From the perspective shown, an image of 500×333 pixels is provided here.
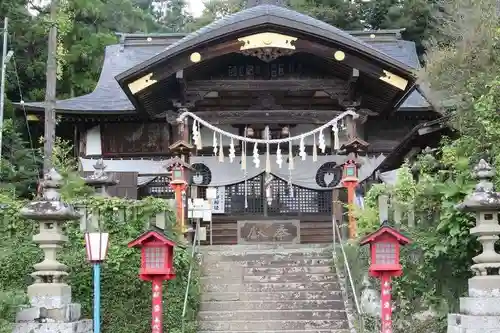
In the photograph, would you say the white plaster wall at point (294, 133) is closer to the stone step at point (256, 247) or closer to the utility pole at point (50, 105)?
the stone step at point (256, 247)

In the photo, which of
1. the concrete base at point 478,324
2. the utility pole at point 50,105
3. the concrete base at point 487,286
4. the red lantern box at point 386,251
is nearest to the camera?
the concrete base at point 478,324

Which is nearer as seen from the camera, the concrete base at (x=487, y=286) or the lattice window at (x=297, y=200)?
the concrete base at (x=487, y=286)

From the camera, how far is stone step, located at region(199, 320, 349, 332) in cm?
1038

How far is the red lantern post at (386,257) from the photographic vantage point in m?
8.53

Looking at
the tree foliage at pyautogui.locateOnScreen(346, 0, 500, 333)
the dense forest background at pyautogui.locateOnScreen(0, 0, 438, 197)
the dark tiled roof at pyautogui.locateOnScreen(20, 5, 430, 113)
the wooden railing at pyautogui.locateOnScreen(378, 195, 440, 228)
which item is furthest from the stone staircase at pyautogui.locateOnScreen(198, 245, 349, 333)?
the dense forest background at pyautogui.locateOnScreen(0, 0, 438, 197)

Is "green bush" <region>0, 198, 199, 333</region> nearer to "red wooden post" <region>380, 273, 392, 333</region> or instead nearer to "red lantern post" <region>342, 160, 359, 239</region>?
"red wooden post" <region>380, 273, 392, 333</region>

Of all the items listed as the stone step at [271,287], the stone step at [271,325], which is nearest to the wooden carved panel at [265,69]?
the stone step at [271,287]

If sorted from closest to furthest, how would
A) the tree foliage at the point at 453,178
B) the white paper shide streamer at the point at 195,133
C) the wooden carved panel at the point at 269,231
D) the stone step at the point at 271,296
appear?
the tree foliage at the point at 453,178 → the stone step at the point at 271,296 → the white paper shide streamer at the point at 195,133 → the wooden carved panel at the point at 269,231

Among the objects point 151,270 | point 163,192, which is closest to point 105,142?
point 163,192

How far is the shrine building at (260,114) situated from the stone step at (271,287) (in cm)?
394

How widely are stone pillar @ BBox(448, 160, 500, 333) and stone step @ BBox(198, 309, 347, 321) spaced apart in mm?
2728

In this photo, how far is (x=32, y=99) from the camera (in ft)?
82.3

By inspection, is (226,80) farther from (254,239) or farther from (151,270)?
(151,270)

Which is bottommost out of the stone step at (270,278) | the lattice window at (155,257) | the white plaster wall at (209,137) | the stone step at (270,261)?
the stone step at (270,278)
